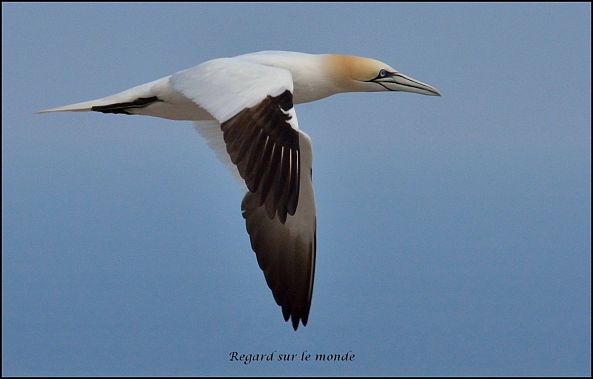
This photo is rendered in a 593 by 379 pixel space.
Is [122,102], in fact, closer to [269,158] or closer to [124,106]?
[124,106]

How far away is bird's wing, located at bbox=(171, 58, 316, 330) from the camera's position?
802cm

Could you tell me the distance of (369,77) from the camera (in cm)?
1009

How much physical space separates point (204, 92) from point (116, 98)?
1.26 m

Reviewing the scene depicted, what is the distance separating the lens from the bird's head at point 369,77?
991 cm

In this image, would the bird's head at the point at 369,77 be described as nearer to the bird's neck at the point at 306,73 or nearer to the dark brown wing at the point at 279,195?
the bird's neck at the point at 306,73

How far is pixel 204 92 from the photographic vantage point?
28.2 ft

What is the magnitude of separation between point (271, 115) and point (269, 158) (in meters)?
0.30

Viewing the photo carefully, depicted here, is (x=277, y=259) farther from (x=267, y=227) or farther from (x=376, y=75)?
(x=376, y=75)

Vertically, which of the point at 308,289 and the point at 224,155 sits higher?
the point at 224,155

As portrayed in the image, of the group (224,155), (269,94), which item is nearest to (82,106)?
(224,155)

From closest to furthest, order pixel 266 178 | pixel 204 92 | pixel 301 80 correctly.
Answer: pixel 266 178, pixel 204 92, pixel 301 80

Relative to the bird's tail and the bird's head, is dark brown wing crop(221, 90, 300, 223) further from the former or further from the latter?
the bird's head

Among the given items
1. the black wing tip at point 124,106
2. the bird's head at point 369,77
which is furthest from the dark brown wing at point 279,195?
the black wing tip at point 124,106

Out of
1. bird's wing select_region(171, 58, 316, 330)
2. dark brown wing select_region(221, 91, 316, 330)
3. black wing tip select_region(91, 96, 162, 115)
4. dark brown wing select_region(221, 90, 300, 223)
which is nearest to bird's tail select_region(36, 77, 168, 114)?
black wing tip select_region(91, 96, 162, 115)
